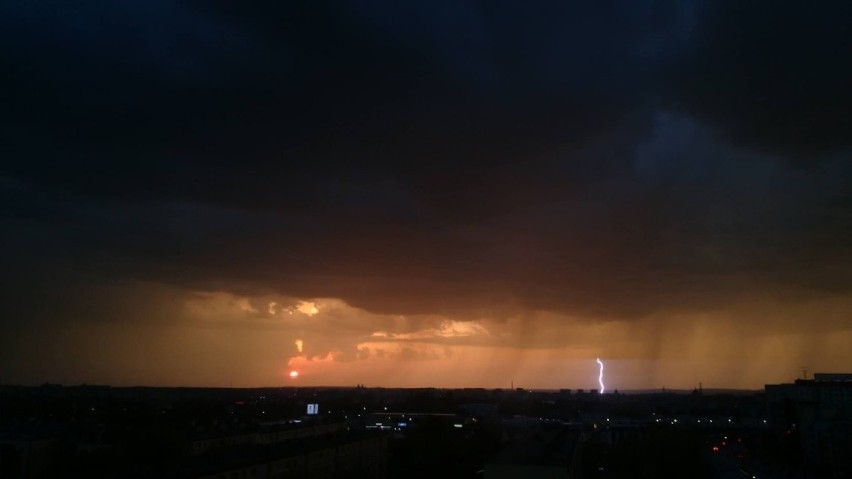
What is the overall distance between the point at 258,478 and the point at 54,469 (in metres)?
18.9

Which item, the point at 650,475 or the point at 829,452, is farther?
the point at 829,452

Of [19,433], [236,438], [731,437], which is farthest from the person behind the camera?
[731,437]

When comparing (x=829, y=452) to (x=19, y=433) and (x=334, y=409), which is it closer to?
(x=19, y=433)

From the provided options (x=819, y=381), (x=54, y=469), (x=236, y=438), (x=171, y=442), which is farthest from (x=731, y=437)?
(x=54, y=469)

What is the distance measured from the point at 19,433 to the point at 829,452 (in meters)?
68.4

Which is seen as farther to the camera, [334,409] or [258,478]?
[334,409]

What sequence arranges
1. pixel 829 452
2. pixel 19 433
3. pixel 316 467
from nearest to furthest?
pixel 316 467 < pixel 19 433 < pixel 829 452

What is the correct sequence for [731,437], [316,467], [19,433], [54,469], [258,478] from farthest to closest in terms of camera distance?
[731,437] → [19,433] → [54,469] → [316,467] → [258,478]

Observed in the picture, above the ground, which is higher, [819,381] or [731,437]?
[819,381]

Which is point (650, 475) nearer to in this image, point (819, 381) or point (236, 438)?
point (236, 438)

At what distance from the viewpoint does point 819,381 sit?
11219 centimetres

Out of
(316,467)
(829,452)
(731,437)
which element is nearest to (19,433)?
(316,467)

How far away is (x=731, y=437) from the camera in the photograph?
96.1 meters

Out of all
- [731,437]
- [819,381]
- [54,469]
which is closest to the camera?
[54,469]
